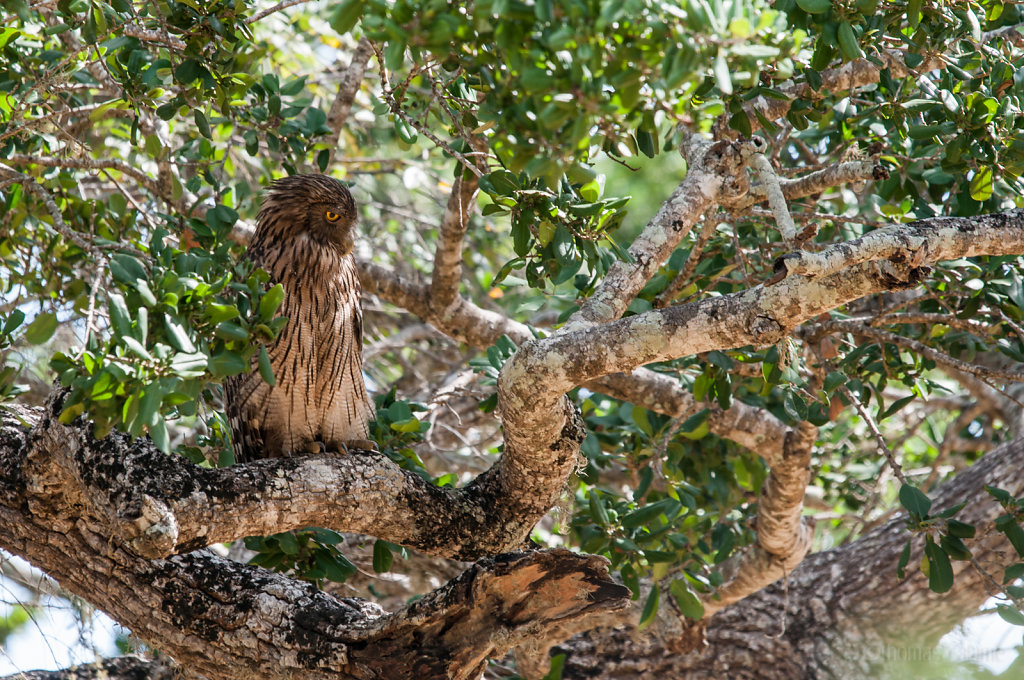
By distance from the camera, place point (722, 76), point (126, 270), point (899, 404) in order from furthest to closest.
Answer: point (899, 404) < point (126, 270) < point (722, 76)

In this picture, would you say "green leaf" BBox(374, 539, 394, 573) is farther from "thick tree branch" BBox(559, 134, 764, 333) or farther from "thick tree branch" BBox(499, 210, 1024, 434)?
"thick tree branch" BBox(559, 134, 764, 333)

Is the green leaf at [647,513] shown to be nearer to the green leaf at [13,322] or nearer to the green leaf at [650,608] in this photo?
the green leaf at [650,608]

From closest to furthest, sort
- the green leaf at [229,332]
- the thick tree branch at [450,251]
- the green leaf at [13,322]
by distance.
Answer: the green leaf at [229,332]
the green leaf at [13,322]
the thick tree branch at [450,251]

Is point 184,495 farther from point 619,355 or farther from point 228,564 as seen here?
point 619,355

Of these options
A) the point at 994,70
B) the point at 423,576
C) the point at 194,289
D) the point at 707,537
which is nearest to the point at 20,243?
the point at 194,289

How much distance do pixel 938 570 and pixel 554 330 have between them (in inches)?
59.0

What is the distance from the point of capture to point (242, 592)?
2506 mm

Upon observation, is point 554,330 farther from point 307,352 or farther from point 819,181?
point 819,181

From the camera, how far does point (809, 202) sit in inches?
138

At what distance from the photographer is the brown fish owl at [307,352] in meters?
3.11

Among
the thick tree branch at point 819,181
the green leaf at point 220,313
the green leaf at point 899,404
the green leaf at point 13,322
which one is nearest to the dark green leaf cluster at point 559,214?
the thick tree branch at point 819,181

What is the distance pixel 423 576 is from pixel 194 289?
2.95 meters

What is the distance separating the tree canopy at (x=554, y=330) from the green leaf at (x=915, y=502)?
3cm

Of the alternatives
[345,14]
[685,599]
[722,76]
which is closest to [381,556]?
[685,599]
